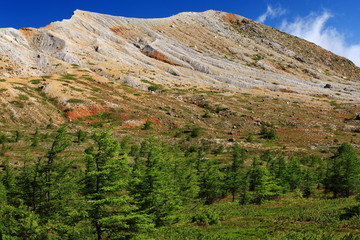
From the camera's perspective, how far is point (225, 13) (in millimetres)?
186750

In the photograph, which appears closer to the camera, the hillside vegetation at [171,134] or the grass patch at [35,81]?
the hillside vegetation at [171,134]

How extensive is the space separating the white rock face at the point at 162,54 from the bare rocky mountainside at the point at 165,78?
0.46m

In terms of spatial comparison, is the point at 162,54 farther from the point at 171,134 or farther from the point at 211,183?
the point at 211,183

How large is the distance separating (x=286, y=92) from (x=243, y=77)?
59.7 feet

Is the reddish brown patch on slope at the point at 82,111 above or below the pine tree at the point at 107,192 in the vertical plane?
above

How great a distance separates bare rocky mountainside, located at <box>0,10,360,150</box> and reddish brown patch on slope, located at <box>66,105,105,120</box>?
8.4 inches

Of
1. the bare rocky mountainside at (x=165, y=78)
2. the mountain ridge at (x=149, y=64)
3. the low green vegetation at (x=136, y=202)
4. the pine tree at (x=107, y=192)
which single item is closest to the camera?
the pine tree at (x=107, y=192)

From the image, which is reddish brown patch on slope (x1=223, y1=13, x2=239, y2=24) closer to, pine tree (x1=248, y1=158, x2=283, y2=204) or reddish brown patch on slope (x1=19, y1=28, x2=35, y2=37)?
reddish brown patch on slope (x1=19, y1=28, x2=35, y2=37)

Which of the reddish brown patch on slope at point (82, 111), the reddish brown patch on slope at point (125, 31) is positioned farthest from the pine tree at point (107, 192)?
the reddish brown patch on slope at point (125, 31)

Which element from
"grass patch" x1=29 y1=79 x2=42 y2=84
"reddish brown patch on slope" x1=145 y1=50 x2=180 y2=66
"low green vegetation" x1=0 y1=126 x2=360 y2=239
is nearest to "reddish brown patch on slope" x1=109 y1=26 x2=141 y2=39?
"reddish brown patch on slope" x1=145 y1=50 x2=180 y2=66

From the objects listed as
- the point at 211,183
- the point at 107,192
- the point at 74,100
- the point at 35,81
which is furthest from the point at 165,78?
the point at 107,192

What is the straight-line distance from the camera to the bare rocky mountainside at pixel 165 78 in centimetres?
5897

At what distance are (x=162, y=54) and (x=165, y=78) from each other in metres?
24.4

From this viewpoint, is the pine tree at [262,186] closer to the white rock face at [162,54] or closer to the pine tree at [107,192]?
the pine tree at [107,192]
